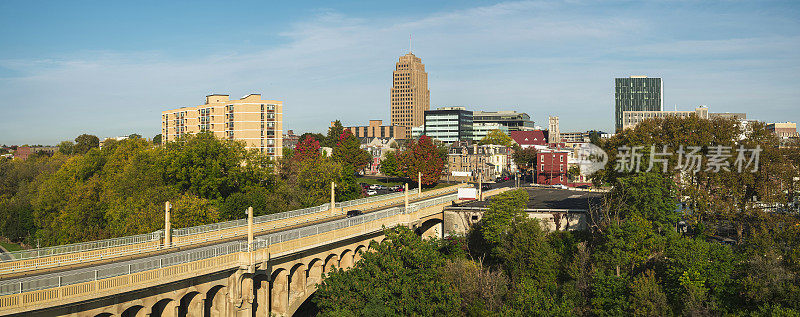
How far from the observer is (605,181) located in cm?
6169

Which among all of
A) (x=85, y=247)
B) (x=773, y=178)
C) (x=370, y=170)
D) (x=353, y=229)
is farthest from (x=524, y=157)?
(x=85, y=247)

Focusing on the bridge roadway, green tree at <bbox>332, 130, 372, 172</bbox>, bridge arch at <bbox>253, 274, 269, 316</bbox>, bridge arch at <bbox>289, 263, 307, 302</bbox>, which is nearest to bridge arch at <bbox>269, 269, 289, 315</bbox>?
the bridge roadway

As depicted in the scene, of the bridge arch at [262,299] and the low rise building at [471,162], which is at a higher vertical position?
the low rise building at [471,162]

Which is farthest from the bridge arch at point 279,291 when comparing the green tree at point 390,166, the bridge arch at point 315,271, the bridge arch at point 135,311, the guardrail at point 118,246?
the green tree at point 390,166

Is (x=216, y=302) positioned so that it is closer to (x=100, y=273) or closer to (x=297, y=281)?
(x=297, y=281)

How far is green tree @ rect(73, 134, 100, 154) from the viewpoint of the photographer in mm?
146250

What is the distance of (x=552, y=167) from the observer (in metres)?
118

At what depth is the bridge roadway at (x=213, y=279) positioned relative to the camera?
26.2m

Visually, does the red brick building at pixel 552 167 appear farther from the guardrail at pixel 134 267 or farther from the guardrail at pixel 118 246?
the guardrail at pixel 134 267

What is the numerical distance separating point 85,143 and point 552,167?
119 meters

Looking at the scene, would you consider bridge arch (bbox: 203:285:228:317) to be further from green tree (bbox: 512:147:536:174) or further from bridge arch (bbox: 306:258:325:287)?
green tree (bbox: 512:147:536:174)

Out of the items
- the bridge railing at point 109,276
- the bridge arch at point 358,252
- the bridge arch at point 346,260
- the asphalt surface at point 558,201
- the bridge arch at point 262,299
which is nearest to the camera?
the bridge railing at point 109,276

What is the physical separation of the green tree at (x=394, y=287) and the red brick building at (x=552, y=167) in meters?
81.3

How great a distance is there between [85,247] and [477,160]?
11077 centimetres
